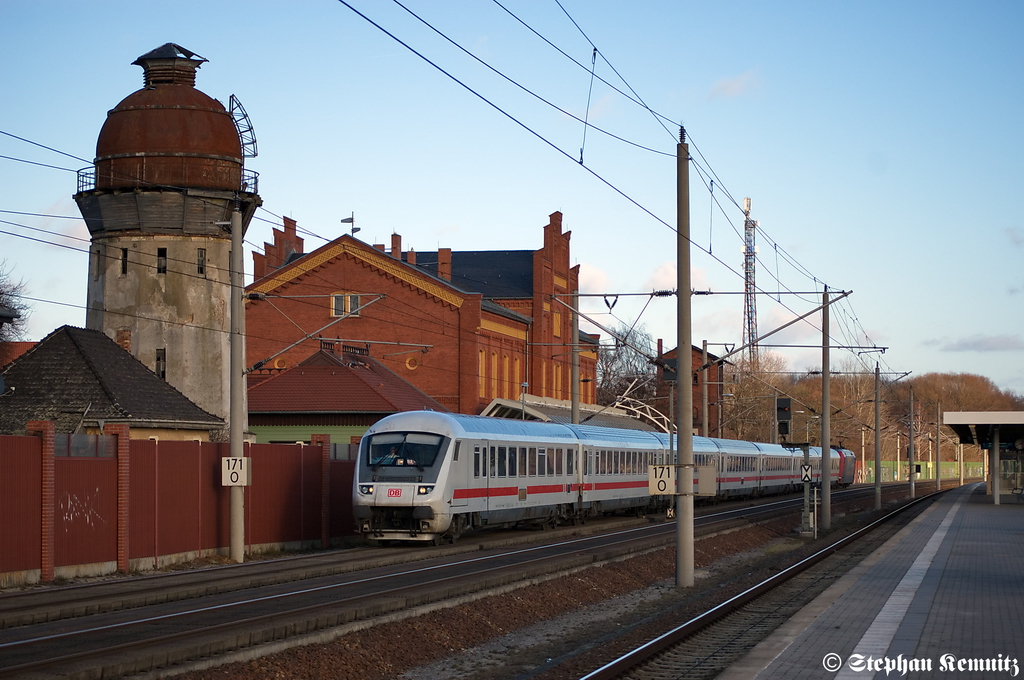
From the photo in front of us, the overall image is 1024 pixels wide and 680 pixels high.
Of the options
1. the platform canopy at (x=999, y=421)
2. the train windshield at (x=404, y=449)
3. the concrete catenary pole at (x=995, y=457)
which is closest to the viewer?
the train windshield at (x=404, y=449)

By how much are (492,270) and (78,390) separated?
42737 millimetres

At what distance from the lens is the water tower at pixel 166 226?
40.2 meters

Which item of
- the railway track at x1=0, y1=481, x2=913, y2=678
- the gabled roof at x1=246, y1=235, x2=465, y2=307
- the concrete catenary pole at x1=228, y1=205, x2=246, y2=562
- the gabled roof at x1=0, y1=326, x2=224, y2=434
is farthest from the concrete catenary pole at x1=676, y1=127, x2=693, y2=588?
the gabled roof at x1=246, y1=235, x2=465, y2=307

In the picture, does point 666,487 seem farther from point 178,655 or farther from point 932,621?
point 178,655

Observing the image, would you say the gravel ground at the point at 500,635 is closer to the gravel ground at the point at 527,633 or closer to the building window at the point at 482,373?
the gravel ground at the point at 527,633

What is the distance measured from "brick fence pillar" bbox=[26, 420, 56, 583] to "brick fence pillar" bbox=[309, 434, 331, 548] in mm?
9677

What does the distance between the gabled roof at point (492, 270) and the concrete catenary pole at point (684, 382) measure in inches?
1832

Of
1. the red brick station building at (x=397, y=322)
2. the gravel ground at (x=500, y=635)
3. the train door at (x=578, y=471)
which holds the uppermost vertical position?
the red brick station building at (x=397, y=322)

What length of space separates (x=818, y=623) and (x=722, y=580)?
7.97m

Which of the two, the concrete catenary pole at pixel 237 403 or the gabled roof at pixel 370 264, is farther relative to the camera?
the gabled roof at pixel 370 264

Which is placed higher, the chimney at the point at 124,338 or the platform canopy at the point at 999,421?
the chimney at the point at 124,338

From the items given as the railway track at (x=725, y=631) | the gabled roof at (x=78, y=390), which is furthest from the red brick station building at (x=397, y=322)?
the railway track at (x=725, y=631)

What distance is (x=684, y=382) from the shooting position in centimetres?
2045

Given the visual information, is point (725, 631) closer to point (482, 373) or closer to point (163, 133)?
point (163, 133)
